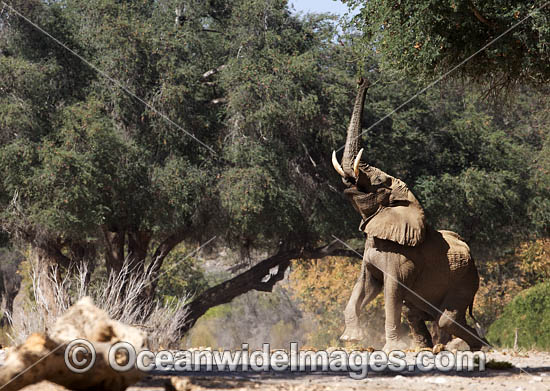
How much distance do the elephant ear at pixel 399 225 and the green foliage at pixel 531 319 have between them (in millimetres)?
4859

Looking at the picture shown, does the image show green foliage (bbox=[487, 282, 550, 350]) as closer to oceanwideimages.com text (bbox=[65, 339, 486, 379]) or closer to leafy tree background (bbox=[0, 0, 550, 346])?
leafy tree background (bbox=[0, 0, 550, 346])

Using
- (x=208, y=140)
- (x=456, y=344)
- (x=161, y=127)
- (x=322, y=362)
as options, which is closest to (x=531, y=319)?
(x=456, y=344)

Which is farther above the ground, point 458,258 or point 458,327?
point 458,258

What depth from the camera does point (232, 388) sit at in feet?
21.7

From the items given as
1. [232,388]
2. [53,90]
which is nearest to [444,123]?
[53,90]

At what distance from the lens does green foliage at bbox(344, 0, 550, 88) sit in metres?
9.76

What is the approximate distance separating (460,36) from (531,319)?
8.28m

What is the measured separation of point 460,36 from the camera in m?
10.5

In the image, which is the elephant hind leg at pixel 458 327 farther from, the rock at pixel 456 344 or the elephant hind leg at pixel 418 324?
the elephant hind leg at pixel 418 324

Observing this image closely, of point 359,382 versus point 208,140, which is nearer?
point 359,382

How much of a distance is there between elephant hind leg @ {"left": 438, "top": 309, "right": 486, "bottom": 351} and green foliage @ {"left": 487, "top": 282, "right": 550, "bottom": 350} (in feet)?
Answer: 11.8

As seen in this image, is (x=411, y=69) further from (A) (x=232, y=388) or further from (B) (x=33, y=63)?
(B) (x=33, y=63)

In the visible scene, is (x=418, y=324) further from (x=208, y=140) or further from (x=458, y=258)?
(x=208, y=140)

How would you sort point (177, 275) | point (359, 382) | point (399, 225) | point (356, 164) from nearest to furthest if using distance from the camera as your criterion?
1. point (359, 382)
2. point (356, 164)
3. point (399, 225)
4. point (177, 275)
